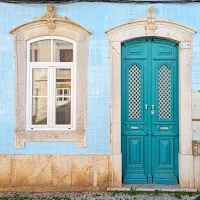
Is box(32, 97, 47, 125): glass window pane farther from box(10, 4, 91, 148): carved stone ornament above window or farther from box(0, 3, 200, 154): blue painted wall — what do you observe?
box(0, 3, 200, 154): blue painted wall

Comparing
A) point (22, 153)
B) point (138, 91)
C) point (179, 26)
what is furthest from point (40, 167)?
point (179, 26)

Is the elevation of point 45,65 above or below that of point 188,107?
above

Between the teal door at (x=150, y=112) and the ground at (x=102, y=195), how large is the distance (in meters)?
0.42

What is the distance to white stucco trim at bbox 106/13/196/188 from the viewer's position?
19.0ft

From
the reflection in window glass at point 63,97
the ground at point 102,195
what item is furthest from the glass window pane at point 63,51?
the ground at point 102,195

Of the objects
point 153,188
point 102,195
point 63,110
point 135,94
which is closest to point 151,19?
point 135,94

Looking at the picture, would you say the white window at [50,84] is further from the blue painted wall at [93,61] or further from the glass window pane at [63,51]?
the blue painted wall at [93,61]

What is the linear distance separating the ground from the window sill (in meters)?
0.93

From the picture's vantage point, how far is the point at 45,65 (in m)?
5.94

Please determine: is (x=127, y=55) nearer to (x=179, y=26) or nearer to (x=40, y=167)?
(x=179, y=26)

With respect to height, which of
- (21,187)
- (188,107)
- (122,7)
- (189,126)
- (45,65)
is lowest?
(21,187)

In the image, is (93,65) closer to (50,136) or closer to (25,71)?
(25,71)

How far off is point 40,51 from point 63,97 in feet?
3.43

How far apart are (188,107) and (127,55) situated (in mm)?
1600
